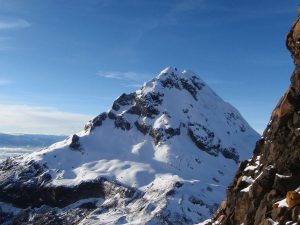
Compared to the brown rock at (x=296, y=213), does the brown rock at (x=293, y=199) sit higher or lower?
higher

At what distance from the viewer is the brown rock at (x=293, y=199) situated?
1492 inches

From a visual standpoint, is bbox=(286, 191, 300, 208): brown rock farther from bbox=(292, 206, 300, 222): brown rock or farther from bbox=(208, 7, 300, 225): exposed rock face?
bbox=(292, 206, 300, 222): brown rock

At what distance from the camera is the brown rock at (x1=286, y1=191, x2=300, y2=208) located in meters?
37.9

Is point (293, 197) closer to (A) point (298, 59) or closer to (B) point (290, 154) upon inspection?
(B) point (290, 154)

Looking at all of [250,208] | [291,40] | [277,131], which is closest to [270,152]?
[277,131]

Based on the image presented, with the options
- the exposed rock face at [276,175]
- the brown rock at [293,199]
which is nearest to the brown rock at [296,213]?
the exposed rock face at [276,175]

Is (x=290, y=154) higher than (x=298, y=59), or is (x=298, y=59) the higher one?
(x=298, y=59)

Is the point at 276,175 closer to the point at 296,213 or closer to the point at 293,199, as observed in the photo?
the point at 293,199

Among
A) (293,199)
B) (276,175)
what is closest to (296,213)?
(293,199)

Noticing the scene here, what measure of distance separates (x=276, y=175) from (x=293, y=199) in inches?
189

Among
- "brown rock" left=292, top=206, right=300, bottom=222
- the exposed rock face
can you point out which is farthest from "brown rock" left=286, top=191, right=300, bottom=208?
"brown rock" left=292, top=206, right=300, bottom=222

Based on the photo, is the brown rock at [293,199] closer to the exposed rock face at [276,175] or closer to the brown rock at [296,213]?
the exposed rock face at [276,175]

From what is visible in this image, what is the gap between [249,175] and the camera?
161 feet

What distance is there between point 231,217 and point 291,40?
17560 millimetres
